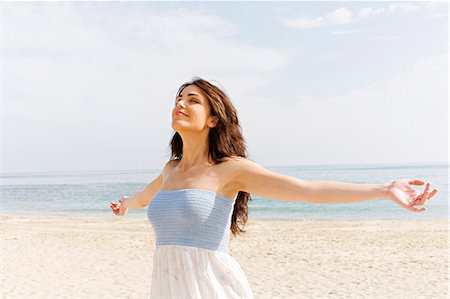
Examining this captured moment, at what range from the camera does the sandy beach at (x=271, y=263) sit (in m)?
8.74

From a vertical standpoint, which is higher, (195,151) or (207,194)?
(195,151)

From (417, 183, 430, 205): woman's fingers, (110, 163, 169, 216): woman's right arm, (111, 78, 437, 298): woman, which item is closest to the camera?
(417, 183, 430, 205): woman's fingers

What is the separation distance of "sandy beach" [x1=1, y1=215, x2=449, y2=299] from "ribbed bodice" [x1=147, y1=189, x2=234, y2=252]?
579cm

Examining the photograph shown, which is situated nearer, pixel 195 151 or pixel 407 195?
pixel 407 195

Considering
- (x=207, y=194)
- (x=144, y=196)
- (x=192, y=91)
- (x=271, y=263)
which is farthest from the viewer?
(x=271, y=263)

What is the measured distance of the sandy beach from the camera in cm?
874

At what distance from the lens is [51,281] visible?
30.7 feet

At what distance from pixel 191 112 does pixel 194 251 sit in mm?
618

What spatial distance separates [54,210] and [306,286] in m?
22.9

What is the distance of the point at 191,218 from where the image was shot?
104 inches

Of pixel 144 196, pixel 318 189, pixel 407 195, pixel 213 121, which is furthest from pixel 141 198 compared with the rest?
pixel 407 195

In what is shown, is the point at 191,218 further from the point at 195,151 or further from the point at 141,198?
the point at 141,198

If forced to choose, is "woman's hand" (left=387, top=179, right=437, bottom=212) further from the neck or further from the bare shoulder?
the neck

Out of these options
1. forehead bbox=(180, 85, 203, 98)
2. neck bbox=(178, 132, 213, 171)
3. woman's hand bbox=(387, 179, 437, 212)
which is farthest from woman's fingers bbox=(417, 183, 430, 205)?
forehead bbox=(180, 85, 203, 98)
